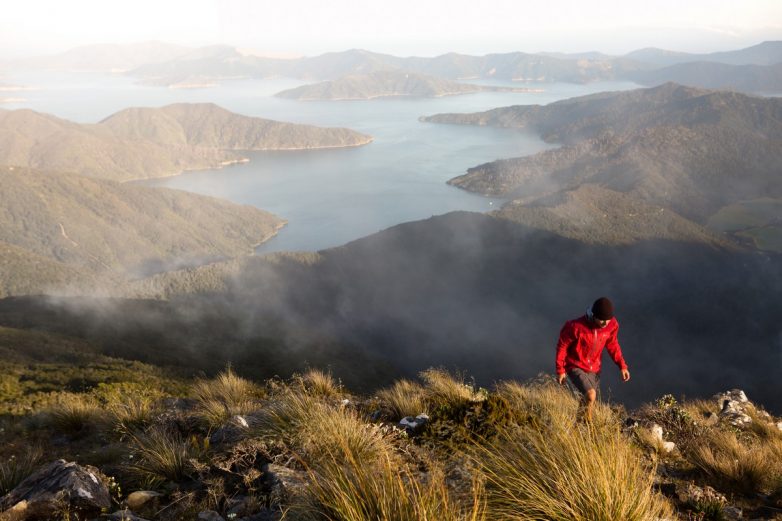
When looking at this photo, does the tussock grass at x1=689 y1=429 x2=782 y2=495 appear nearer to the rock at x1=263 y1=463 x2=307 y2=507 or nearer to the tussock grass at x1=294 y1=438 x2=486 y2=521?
the tussock grass at x1=294 y1=438 x2=486 y2=521

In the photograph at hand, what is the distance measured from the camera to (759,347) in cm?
8388

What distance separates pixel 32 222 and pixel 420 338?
125 meters

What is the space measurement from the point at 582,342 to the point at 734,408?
188 inches

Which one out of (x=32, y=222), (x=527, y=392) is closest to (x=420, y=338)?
(x=527, y=392)

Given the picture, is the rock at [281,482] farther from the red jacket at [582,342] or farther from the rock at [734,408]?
the rock at [734,408]

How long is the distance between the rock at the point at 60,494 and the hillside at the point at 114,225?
421 feet

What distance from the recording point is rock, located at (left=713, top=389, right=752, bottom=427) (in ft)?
28.8

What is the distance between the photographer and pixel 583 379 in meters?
7.43

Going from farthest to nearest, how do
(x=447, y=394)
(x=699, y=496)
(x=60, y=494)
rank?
(x=447, y=394), (x=699, y=496), (x=60, y=494)

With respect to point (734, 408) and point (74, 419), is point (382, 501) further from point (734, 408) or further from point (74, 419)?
point (734, 408)

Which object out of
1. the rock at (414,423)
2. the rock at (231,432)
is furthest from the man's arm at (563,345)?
the rock at (231,432)

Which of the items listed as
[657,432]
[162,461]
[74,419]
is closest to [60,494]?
[162,461]

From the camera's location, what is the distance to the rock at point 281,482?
14.0 feet

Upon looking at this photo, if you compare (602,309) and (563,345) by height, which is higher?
(602,309)
